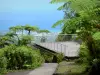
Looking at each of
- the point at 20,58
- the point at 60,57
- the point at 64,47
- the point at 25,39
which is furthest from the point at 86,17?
the point at 64,47

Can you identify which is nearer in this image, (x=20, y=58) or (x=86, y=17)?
(x=86, y=17)

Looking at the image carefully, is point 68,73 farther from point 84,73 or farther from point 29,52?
point 29,52

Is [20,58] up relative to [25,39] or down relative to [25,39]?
down

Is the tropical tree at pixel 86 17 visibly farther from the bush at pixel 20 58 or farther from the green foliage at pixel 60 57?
the green foliage at pixel 60 57

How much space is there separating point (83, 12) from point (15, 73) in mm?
3019

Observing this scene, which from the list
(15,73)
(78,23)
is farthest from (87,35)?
(15,73)

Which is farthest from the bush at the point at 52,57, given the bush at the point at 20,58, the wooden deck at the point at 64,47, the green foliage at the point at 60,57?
the bush at the point at 20,58

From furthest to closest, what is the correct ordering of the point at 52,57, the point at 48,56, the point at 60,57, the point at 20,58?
the point at 48,56
the point at 52,57
the point at 60,57
the point at 20,58

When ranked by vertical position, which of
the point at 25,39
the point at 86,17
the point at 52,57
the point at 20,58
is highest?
the point at 86,17

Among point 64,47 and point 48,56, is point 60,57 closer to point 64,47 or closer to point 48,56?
point 48,56

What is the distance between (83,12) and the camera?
692 cm

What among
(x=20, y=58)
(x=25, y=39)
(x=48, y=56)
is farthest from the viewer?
(x=48, y=56)

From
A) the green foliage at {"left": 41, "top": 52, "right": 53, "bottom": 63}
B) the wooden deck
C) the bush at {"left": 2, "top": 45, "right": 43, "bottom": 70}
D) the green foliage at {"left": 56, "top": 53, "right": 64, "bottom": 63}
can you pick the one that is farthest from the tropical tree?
the green foliage at {"left": 41, "top": 52, "right": 53, "bottom": 63}

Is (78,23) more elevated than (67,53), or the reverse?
(78,23)
